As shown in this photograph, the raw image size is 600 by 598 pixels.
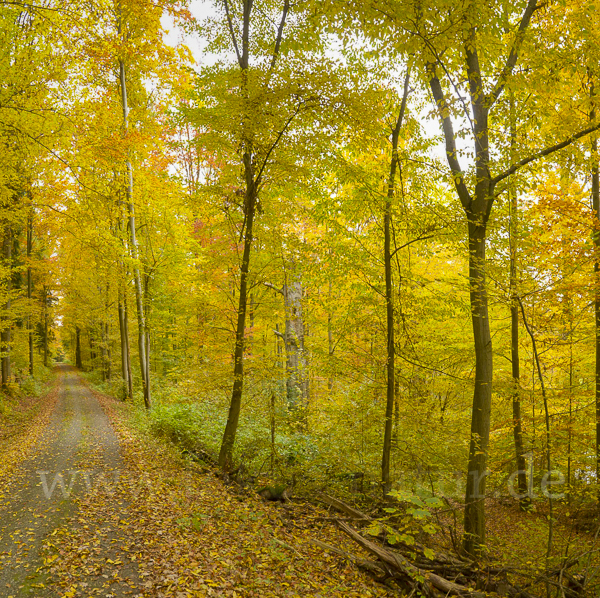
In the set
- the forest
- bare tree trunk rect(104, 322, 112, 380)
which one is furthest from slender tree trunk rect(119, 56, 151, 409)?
bare tree trunk rect(104, 322, 112, 380)

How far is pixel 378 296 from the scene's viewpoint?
799 centimetres

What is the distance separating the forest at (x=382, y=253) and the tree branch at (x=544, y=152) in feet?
0.16

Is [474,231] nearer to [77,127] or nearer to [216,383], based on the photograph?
[216,383]

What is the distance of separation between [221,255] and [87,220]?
3658 mm

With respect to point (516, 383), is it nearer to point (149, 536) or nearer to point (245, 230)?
point (245, 230)

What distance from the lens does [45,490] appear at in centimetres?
714

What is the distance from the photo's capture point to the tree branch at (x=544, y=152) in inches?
216

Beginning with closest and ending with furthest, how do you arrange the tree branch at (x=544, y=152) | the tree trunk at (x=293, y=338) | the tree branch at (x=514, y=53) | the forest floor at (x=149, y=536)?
the forest floor at (x=149, y=536)
the tree branch at (x=514, y=53)
the tree branch at (x=544, y=152)
the tree trunk at (x=293, y=338)

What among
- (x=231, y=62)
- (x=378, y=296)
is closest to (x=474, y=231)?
(x=378, y=296)

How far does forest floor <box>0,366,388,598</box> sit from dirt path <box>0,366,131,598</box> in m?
0.02

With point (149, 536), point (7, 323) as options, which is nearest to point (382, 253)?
point (149, 536)

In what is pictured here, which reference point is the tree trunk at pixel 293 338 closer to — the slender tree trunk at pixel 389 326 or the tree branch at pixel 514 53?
the slender tree trunk at pixel 389 326

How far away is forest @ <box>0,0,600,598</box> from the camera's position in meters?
5.48

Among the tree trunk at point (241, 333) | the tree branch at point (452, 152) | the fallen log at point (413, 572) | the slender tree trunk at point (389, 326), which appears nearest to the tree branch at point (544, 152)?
the tree branch at point (452, 152)
